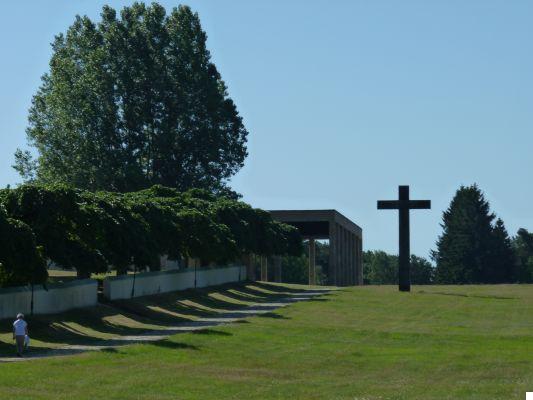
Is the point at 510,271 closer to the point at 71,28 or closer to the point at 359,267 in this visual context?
the point at 359,267

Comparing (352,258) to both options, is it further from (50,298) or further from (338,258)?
(50,298)

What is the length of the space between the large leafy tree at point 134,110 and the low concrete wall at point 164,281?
1384 centimetres

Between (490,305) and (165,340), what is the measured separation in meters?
36.8

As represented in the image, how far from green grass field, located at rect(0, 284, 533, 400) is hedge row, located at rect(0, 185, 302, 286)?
2.51 meters

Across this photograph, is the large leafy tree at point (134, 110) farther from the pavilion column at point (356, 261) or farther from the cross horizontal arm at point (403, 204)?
the pavilion column at point (356, 261)

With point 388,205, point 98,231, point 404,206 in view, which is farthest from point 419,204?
point 98,231

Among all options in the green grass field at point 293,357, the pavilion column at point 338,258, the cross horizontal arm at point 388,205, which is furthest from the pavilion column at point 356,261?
the green grass field at point 293,357

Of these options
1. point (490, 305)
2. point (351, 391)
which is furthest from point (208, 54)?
point (351, 391)

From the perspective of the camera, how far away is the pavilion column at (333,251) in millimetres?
122469

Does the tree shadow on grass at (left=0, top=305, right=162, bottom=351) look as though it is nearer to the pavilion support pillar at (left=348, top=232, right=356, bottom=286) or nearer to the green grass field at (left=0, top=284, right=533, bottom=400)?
the green grass field at (left=0, top=284, right=533, bottom=400)

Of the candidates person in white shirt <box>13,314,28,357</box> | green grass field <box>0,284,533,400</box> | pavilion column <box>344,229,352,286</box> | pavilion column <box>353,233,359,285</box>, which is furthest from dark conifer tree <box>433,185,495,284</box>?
person in white shirt <box>13,314,28,357</box>

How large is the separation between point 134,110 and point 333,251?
2797 cm

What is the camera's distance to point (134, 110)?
349 feet

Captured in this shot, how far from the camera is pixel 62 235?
52.6m
